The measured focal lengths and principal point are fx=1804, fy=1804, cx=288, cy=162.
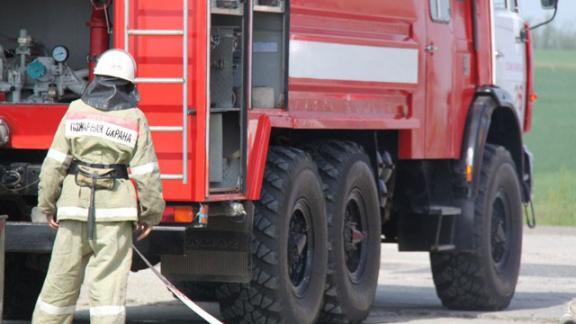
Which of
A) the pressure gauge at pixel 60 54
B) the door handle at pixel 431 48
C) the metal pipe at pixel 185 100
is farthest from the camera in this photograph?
the door handle at pixel 431 48

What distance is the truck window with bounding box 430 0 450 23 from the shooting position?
1342cm

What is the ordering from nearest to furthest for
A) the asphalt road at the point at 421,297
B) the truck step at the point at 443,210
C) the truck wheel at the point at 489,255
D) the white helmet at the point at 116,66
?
the white helmet at the point at 116,66
the asphalt road at the point at 421,297
the truck step at the point at 443,210
the truck wheel at the point at 489,255

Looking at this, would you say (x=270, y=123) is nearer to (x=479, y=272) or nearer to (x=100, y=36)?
(x=100, y=36)

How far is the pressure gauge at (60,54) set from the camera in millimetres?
11117

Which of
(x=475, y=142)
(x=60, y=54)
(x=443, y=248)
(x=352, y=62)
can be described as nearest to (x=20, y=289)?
(x=60, y=54)

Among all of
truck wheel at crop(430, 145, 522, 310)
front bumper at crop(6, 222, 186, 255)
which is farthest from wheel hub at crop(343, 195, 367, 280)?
front bumper at crop(6, 222, 186, 255)

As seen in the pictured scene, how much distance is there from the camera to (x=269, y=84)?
11.1 metres

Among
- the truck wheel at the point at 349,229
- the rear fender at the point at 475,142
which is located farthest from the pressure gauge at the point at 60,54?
the rear fender at the point at 475,142

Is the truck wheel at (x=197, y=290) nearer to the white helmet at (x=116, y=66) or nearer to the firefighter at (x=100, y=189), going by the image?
the firefighter at (x=100, y=189)

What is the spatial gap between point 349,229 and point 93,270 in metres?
3.40

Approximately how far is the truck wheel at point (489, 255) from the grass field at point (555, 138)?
1148cm

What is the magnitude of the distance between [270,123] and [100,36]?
118 cm

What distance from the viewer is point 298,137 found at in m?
12.0

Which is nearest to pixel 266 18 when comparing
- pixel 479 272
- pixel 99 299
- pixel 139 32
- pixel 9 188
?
pixel 139 32
